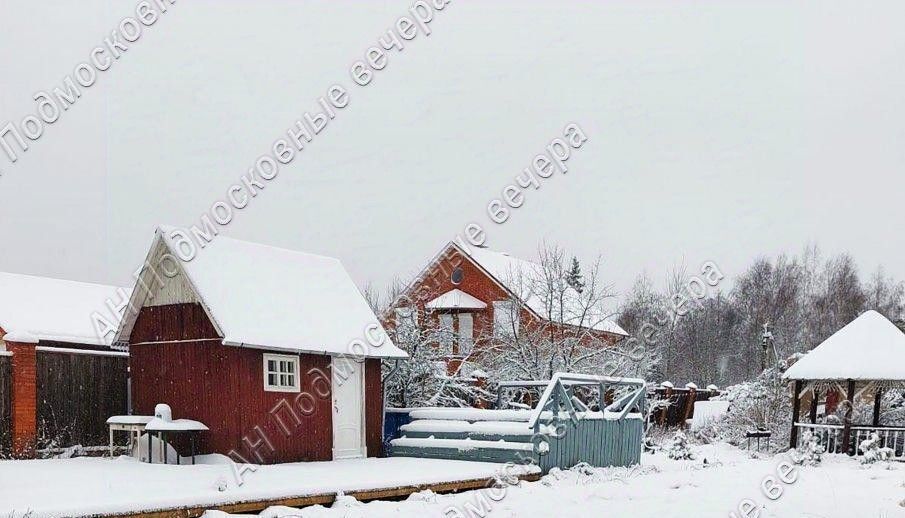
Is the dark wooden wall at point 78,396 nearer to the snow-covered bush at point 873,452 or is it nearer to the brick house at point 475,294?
the brick house at point 475,294

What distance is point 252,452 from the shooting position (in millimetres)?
14078

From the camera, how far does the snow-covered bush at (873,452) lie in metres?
17.0

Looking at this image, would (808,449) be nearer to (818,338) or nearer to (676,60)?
(676,60)

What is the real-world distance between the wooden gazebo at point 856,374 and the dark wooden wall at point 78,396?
45.4 ft

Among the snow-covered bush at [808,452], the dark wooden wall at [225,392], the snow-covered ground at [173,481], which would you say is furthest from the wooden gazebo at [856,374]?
the dark wooden wall at [225,392]

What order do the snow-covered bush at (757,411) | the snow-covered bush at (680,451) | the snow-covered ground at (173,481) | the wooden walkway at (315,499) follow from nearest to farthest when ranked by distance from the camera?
1. the snow-covered ground at (173,481)
2. the wooden walkway at (315,499)
3. the snow-covered bush at (680,451)
4. the snow-covered bush at (757,411)

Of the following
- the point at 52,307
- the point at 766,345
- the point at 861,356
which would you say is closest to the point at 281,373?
the point at 52,307

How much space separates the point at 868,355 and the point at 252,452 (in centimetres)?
1285

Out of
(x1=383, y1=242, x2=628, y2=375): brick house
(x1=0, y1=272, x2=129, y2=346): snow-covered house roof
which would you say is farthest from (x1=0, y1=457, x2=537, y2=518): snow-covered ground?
(x1=383, y1=242, x2=628, y2=375): brick house

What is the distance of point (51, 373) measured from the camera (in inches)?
598

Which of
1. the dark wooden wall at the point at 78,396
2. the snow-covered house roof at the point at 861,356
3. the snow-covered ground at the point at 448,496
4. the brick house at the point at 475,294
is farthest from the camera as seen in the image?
the brick house at the point at 475,294

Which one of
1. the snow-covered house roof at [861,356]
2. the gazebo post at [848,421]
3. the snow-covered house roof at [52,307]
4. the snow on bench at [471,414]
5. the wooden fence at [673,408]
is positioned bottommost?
the wooden fence at [673,408]

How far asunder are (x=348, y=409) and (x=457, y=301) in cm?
1661

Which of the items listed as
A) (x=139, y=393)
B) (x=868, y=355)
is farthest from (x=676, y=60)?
(x=139, y=393)
